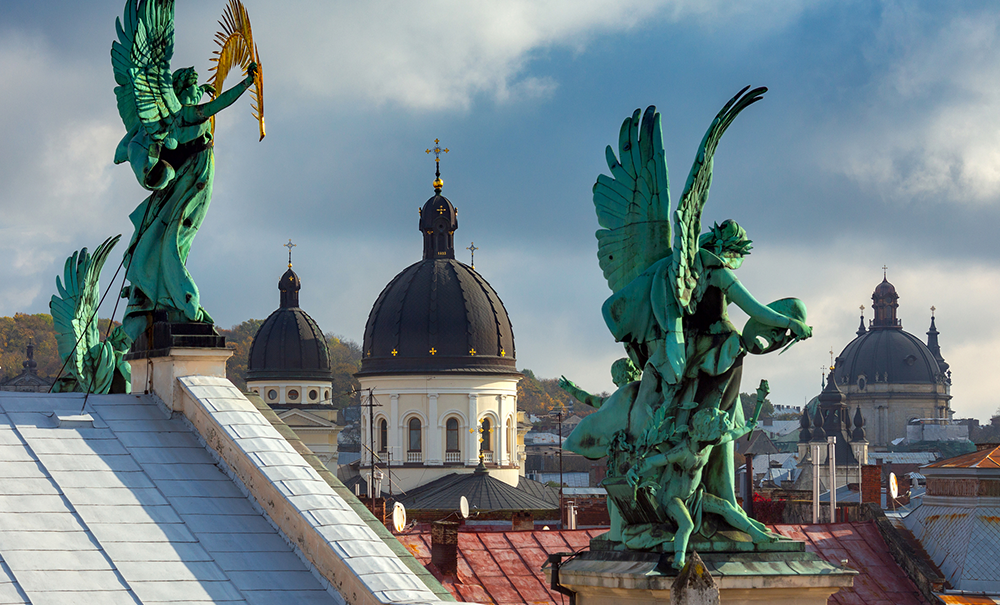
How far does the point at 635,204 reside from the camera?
10.5 meters

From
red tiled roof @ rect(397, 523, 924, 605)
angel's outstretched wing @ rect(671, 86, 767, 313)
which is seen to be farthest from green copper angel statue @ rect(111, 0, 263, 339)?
red tiled roof @ rect(397, 523, 924, 605)

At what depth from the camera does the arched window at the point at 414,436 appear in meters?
77.9

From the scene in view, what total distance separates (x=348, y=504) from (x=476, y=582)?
38.0 feet

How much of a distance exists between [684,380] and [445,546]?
43.8 feet

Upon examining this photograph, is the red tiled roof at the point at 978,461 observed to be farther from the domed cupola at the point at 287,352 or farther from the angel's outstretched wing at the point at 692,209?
the domed cupola at the point at 287,352

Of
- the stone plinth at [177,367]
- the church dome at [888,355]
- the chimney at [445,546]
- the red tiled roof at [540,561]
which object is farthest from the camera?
the church dome at [888,355]

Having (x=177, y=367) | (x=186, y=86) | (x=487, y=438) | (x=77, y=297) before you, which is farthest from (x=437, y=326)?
(x=177, y=367)

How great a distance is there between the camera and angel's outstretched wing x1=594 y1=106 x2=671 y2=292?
10.3 meters

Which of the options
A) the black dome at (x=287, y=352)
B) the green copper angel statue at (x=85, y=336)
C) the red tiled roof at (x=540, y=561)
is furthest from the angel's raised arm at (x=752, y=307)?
the black dome at (x=287, y=352)

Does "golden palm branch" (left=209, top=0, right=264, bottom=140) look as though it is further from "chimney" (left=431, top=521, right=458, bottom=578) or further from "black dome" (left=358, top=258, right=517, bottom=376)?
"black dome" (left=358, top=258, right=517, bottom=376)

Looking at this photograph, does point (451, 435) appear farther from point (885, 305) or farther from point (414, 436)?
point (885, 305)

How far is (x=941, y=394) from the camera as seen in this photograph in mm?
192125

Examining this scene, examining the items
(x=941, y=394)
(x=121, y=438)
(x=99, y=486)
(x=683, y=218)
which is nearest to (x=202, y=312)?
(x=121, y=438)

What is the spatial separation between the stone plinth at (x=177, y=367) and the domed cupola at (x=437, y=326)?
63.8m
